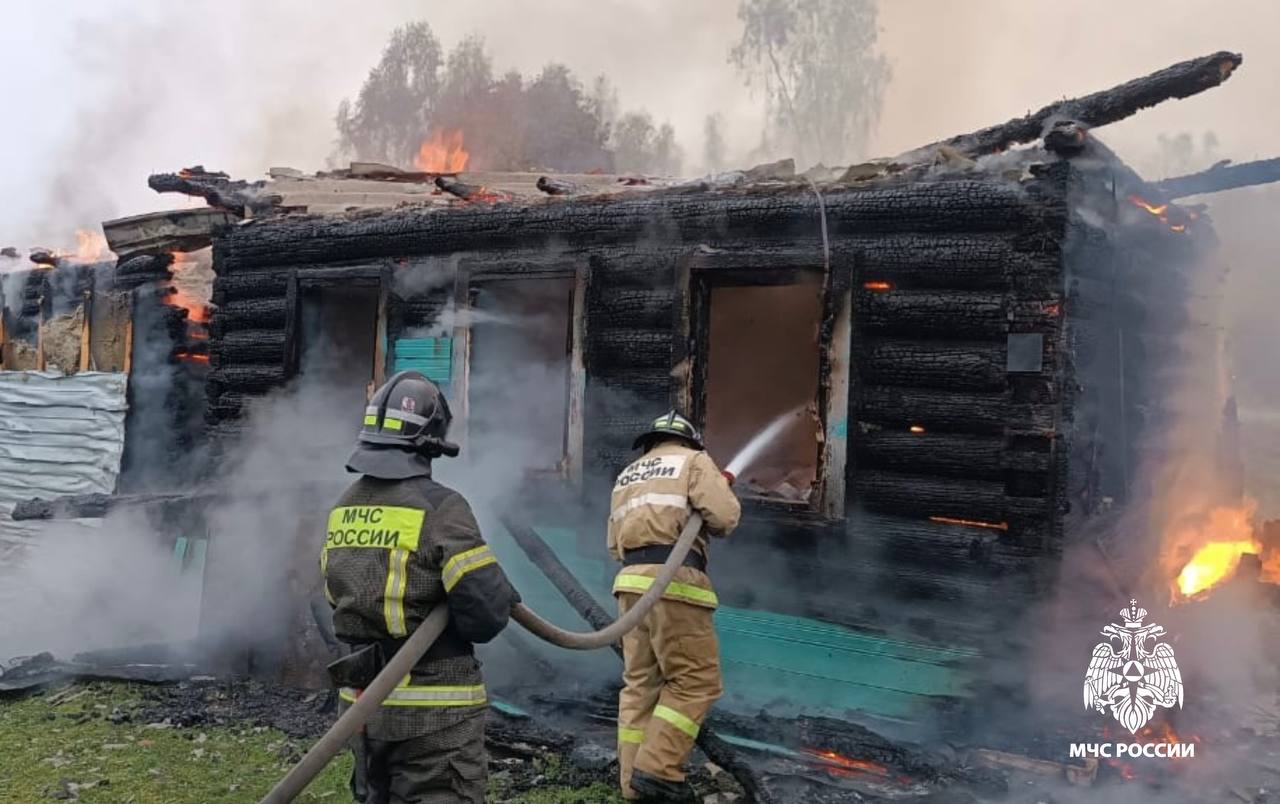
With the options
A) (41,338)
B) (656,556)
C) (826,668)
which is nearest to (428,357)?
(656,556)

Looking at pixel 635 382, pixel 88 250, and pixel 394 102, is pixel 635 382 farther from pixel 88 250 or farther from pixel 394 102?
pixel 394 102

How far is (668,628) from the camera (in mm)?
4941

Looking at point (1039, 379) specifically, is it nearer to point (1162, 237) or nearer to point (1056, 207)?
point (1056, 207)

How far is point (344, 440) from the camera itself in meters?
8.41

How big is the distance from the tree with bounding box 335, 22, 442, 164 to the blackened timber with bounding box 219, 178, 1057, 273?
86.3ft

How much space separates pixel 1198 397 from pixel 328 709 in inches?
325

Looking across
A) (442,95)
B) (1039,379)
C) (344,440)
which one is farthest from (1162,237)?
(442,95)

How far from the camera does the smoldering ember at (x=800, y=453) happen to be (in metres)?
5.30

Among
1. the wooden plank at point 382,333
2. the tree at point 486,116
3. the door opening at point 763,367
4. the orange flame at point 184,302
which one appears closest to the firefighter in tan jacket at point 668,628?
the wooden plank at point 382,333

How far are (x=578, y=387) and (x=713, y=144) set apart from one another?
1083 inches

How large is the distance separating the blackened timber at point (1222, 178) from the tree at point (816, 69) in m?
24.2

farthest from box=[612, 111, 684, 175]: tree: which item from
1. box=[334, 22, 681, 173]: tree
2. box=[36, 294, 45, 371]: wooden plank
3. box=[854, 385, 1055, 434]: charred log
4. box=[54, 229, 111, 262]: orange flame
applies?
box=[854, 385, 1055, 434]: charred log

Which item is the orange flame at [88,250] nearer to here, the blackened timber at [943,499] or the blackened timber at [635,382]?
the blackened timber at [635,382]

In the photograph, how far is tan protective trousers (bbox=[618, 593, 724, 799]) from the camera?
4.82 metres
